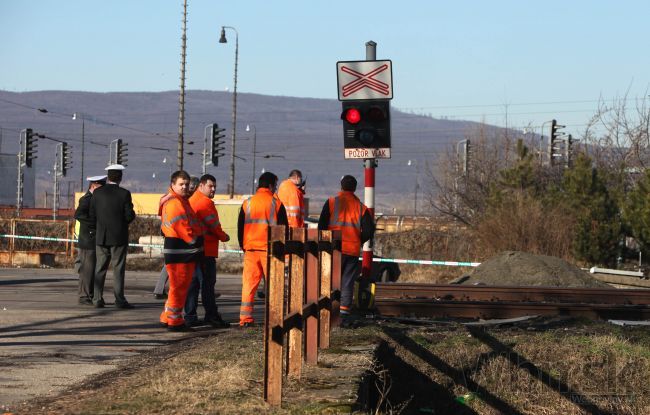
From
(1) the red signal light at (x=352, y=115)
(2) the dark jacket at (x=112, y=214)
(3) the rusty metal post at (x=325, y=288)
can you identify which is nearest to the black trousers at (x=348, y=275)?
(1) the red signal light at (x=352, y=115)

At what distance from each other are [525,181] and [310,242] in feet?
113

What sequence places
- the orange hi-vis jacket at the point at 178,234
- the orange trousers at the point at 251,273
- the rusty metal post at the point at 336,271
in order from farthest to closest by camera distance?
the orange trousers at the point at 251,273 < the orange hi-vis jacket at the point at 178,234 < the rusty metal post at the point at 336,271

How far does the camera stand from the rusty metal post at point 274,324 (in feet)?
23.4

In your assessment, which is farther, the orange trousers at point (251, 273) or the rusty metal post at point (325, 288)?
the orange trousers at point (251, 273)

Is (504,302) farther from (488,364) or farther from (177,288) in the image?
(177,288)

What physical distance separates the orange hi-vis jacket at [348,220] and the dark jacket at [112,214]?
320 cm

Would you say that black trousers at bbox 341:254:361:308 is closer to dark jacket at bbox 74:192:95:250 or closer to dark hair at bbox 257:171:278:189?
dark hair at bbox 257:171:278:189

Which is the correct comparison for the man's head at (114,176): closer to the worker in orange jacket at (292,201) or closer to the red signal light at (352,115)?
the worker in orange jacket at (292,201)

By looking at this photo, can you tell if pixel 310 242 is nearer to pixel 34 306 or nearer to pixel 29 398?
pixel 29 398

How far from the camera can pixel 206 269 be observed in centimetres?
1379

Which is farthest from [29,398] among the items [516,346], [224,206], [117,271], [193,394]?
[224,206]

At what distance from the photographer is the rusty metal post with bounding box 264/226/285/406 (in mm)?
7121

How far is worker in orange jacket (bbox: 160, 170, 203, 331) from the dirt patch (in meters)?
11.7

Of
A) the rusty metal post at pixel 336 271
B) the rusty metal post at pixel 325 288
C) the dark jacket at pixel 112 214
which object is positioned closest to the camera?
the rusty metal post at pixel 325 288
